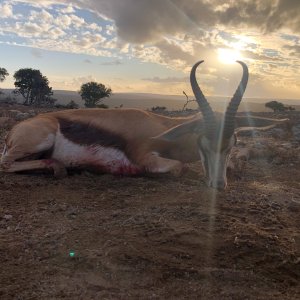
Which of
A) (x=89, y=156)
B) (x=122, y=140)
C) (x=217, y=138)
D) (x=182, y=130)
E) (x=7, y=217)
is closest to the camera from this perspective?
(x=7, y=217)

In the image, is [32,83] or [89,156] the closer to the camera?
[89,156]

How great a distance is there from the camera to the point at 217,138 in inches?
277

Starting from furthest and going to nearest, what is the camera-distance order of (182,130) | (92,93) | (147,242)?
1. (92,93)
2. (182,130)
3. (147,242)

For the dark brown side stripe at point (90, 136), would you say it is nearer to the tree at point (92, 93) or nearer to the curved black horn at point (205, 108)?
the curved black horn at point (205, 108)

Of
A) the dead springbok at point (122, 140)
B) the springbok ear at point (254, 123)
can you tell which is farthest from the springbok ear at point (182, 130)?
the springbok ear at point (254, 123)

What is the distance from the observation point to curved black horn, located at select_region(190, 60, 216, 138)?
7124mm

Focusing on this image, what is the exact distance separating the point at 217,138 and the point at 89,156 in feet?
7.35

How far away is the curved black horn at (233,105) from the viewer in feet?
23.4

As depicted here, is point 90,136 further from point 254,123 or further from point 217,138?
point 254,123

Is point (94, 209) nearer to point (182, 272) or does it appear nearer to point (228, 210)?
point (228, 210)

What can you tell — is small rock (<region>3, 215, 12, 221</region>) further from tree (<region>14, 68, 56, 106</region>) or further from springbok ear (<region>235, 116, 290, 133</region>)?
tree (<region>14, 68, 56, 106</region>)

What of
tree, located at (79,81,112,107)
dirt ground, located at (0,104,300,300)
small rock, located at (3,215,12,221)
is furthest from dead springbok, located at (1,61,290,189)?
tree, located at (79,81,112,107)

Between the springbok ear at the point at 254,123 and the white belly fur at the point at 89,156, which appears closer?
the white belly fur at the point at 89,156

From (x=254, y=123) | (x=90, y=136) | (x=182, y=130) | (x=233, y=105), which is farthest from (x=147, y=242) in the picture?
(x=254, y=123)
